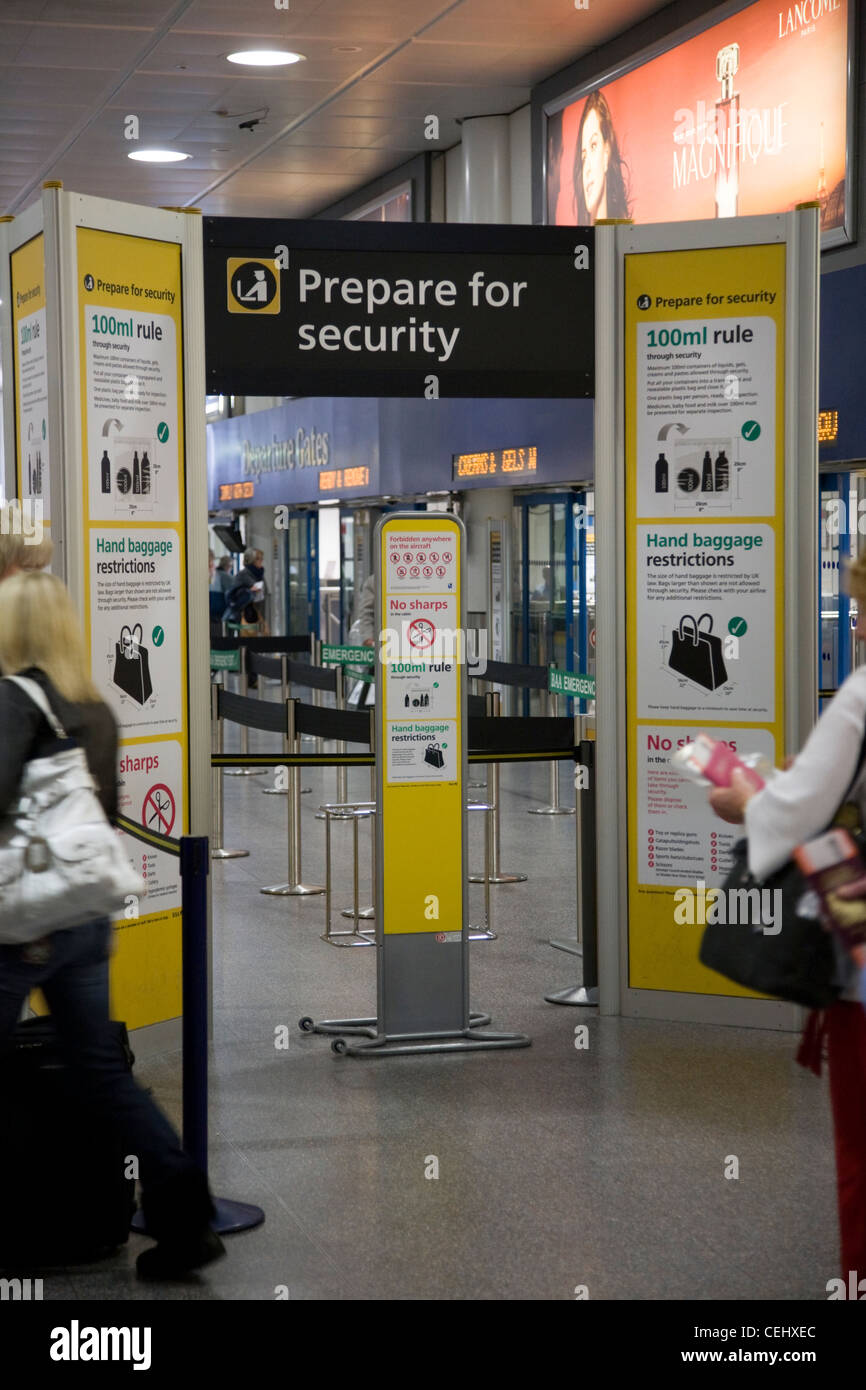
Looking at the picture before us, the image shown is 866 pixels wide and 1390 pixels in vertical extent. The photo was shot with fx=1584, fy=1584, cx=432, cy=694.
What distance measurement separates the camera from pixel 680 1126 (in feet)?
15.9

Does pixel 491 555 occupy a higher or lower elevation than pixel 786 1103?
higher

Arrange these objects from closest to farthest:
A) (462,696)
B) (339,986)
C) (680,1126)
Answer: (680,1126) → (462,696) → (339,986)

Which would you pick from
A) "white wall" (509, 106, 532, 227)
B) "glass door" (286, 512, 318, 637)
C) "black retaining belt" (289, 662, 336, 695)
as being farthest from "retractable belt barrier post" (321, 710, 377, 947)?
"glass door" (286, 512, 318, 637)

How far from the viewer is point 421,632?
565 centimetres

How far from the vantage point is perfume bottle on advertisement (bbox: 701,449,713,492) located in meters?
5.88

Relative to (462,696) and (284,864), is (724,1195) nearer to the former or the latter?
(462,696)

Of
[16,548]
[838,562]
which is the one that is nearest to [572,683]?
[838,562]

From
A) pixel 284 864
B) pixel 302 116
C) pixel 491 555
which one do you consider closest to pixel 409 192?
pixel 302 116

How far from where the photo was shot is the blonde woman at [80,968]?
3.55m

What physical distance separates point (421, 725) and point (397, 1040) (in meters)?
1.13

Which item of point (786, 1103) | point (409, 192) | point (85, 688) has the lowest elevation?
point (786, 1103)

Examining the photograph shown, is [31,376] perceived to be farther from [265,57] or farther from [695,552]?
[265,57]

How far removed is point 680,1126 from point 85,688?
2.38 meters

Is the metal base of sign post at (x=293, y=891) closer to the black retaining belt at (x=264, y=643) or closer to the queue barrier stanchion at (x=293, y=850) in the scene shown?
the queue barrier stanchion at (x=293, y=850)
